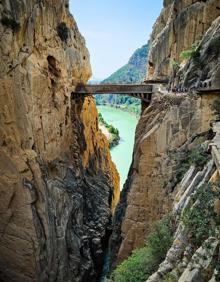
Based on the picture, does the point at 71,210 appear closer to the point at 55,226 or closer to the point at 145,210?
the point at 55,226

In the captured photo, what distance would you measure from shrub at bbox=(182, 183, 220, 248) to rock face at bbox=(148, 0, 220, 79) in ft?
46.3

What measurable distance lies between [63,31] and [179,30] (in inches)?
290

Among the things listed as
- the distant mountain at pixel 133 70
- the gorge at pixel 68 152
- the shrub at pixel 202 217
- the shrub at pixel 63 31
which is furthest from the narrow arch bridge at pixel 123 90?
the distant mountain at pixel 133 70

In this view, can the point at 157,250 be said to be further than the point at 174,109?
No

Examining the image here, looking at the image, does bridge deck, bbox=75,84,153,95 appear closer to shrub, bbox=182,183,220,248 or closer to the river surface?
shrub, bbox=182,183,220,248

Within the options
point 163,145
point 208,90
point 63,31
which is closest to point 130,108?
point 63,31

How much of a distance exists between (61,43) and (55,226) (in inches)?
428

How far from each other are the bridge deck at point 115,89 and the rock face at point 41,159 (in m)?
0.95

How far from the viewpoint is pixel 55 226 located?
19.2 meters

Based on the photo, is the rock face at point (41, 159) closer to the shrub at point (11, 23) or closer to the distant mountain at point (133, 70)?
the shrub at point (11, 23)

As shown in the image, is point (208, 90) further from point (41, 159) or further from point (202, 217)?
point (41, 159)

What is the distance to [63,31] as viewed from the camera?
73.5ft

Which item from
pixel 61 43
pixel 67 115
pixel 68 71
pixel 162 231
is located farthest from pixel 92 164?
pixel 162 231

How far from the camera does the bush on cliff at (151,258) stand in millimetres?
11359
